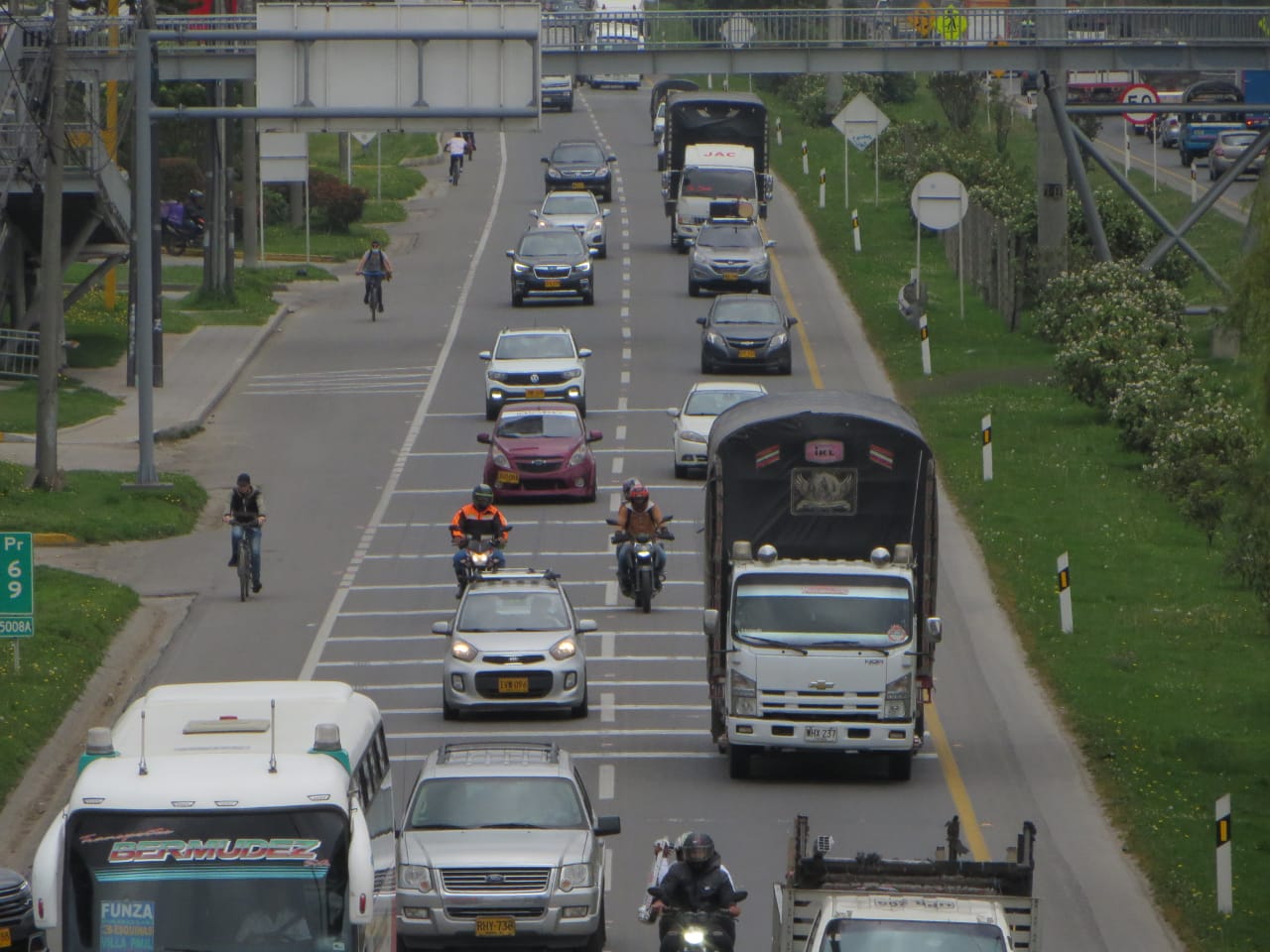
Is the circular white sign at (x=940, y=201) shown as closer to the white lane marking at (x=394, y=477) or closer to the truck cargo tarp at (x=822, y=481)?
the white lane marking at (x=394, y=477)

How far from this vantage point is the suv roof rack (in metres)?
17.5

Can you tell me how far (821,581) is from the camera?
21719mm

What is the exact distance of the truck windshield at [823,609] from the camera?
70.0 ft

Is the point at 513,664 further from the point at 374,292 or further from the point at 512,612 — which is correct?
the point at 374,292

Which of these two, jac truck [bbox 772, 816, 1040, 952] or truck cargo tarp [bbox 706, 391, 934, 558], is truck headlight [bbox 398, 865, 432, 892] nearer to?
jac truck [bbox 772, 816, 1040, 952]

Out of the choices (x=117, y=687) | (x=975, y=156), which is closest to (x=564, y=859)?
(x=117, y=687)

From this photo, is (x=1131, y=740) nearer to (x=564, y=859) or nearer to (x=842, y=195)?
(x=564, y=859)

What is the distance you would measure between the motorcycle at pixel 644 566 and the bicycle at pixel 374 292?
75.2ft

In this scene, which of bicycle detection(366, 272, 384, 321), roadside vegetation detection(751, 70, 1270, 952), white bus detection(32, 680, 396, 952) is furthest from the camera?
bicycle detection(366, 272, 384, 321)

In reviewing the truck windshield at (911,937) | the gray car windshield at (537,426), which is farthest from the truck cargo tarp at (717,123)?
the truck windshield at (911,937)

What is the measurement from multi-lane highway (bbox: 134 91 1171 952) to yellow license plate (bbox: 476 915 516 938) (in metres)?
1.30

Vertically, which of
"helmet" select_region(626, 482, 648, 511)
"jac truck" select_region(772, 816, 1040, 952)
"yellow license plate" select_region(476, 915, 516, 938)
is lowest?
"yellow license plate" select_region(476, 915, 516, 938)

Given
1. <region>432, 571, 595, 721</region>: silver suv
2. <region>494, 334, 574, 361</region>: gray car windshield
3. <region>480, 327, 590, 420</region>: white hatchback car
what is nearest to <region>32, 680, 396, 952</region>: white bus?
<region>432, 571, 595, 721</region>: silver suv

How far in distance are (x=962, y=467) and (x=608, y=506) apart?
18.7 feet
